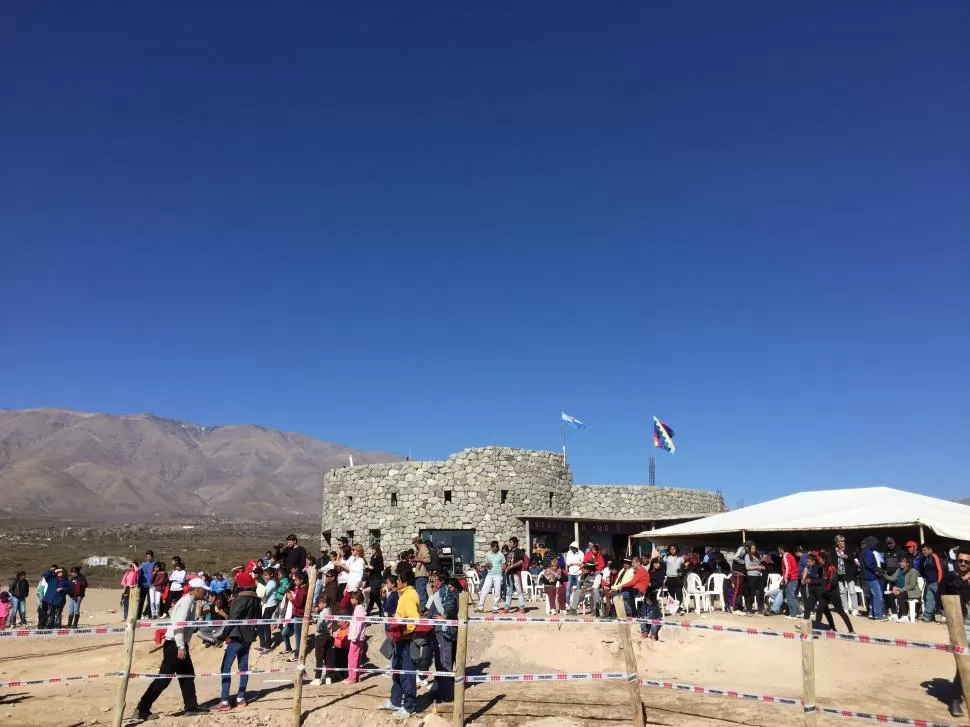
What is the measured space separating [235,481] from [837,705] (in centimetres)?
16982

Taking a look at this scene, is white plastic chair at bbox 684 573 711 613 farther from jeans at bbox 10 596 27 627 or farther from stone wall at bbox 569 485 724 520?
jeans at bbox 10 596 27 627

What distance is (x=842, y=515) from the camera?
1560 centimetres

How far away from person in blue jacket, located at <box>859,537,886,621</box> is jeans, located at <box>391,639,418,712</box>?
977cm

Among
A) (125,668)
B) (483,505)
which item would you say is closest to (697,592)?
(483,505)

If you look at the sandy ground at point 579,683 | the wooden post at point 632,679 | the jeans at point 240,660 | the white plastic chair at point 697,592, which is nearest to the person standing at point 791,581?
the sandy ground at point 579,683

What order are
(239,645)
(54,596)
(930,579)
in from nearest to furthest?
1. (239,645)
2. (930,579)
3. (54,596)

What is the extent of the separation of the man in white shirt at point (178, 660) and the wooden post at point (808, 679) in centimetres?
711

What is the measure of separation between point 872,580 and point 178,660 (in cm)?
1252

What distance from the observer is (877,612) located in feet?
44.9

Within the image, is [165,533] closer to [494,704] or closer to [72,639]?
[72,639]

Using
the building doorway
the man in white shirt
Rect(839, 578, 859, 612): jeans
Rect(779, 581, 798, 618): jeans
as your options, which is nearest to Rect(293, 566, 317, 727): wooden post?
the man in white shirt

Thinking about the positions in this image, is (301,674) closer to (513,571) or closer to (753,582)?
(513,571)

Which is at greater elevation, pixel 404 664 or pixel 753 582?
pixel 753 582

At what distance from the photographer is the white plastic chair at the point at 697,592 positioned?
14.7 metres
